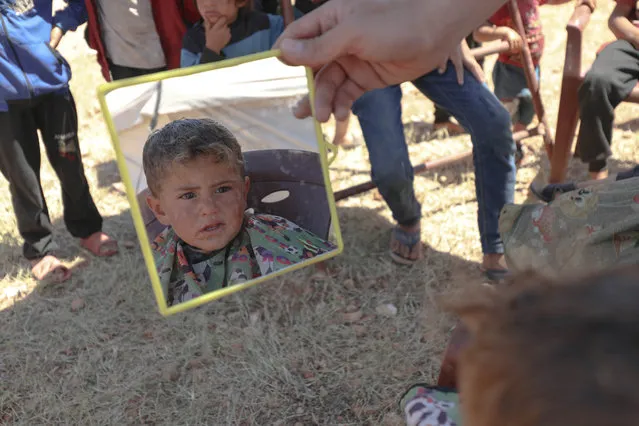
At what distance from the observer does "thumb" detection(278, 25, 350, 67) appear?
3.91ft

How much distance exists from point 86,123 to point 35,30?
5.59 feet

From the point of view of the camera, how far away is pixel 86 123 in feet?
12.1

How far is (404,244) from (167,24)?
1.30 metres

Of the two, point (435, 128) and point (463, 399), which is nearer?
point (463, 399)

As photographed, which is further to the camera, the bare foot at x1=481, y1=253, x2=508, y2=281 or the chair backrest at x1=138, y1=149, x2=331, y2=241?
the bare foot at x1=481, y1=253, x2=508, y2=281

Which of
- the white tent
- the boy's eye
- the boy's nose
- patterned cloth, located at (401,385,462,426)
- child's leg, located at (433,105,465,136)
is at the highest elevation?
the white tent

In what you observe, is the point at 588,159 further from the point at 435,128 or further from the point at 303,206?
the point at 303,206

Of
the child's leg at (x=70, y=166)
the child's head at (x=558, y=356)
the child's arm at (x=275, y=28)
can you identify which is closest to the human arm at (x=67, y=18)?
the child's leg at (x=70, y=166)

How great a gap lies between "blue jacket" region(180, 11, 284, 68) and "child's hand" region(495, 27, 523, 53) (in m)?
0.95

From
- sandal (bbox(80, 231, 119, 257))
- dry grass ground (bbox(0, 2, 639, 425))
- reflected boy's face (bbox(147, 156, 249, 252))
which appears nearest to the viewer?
reflected boy's face (bbox(147, 156, 249, 252))

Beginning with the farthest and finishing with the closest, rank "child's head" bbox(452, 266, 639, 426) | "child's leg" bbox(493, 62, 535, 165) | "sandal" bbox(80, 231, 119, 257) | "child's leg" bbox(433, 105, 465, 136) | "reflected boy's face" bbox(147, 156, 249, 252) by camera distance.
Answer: "child's leg" bbox(433, 105, 465, 136)
"child's leg" bbox(493, 62, 535, 165)
"sandal" bbox(80, 231, 119, 257)
"reflected boy's face" bbox(147, 156, 249, 252)
"child's head" bbox(452, 266, 639, 426)

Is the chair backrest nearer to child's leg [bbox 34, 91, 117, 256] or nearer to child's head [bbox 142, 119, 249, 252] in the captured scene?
child's head [bbox 142, 119, 249, 252]

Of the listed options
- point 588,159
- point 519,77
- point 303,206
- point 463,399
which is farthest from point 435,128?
point 463,399

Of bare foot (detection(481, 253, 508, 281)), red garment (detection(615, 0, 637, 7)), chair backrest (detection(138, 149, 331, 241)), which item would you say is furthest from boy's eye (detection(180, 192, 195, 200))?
red garment (detection(615, 0, 637, 7))
